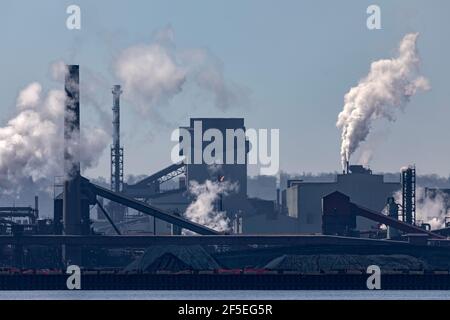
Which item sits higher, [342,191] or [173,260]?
[342,191]

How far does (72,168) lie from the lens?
150 m

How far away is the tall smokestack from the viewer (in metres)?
147

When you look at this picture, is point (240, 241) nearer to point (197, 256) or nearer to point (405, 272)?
point (197, 256)

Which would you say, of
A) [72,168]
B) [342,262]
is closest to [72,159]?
[72,168]

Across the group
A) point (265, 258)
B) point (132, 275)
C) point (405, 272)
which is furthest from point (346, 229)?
point (132, 275)

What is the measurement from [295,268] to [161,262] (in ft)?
46.9

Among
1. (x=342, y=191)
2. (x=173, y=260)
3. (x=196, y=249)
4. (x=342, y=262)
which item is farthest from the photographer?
(x=342, y=191)

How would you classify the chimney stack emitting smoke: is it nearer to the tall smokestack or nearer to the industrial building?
the tall smokestack

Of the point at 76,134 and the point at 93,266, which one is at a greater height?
the point at 76,134

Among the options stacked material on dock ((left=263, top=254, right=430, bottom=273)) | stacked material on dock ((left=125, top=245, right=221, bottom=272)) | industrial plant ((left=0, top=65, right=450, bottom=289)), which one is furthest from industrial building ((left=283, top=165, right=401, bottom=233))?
stacked material on dock ((left=125, top=245, right=221, bottom=272))

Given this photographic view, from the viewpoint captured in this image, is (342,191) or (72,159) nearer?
(72,159)

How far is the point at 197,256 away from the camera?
483 feet

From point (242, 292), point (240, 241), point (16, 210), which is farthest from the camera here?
point (16, 210)

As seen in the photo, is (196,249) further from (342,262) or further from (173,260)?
(342,262)
